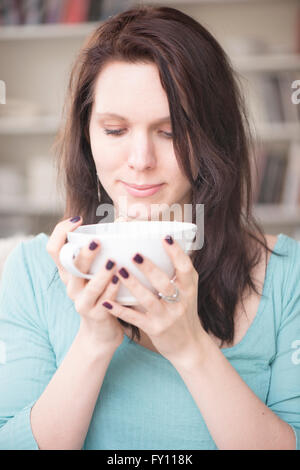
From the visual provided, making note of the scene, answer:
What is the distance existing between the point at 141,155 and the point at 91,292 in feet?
1.07

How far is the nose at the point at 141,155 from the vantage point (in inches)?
36.2

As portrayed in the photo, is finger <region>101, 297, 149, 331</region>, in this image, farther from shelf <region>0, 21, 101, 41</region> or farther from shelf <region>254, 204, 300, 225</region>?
shelf <region>0, 21, 101, 41</region>

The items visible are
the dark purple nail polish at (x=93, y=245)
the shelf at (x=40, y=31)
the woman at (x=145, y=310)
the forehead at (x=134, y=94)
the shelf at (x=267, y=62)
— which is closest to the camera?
the dark purple nail polish at (x=93, y=245)

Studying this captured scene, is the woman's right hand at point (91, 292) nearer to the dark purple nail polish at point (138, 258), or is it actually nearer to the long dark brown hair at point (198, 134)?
the dark purple nail polish at point (138, 258)

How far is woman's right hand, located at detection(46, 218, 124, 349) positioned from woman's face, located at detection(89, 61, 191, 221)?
25 cm

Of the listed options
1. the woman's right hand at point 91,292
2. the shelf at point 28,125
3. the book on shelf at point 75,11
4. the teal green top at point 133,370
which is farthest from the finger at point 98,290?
the book on shelf at point 75,11

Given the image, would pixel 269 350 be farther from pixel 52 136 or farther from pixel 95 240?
pixel 52 136

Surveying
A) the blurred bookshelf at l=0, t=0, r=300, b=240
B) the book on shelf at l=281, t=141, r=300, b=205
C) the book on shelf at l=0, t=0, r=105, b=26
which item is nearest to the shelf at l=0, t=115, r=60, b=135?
the blurred bookshelf at l=0, t=0, r=300, b=240

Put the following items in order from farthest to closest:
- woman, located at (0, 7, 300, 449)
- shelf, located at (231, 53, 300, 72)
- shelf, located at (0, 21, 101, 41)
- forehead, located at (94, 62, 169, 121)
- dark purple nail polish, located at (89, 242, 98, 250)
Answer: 1. shelf, located at (0, 21, 101, 41)
2. shelf, located at (231, 53, 300, 72)
3. forehead, located at (94, 62, 169, 121)
4. woman, located at (0, 7, 300, 449)
5. dark purple nail polish, located at (89, 242, 98, 250)

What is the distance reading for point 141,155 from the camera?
920 millimetres

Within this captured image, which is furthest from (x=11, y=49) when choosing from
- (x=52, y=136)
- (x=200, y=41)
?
(x=200, y=41)

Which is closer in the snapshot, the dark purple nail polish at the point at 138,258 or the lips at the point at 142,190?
the dark purple nail polish at the point at 138,258

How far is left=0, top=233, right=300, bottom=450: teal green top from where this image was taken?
3.02 ft

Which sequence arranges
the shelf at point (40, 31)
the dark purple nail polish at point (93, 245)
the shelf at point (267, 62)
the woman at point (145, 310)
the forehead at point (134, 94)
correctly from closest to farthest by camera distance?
the dark purple nail polish at point (93, 245) → the woman at point (145, 310) → the forehead at point (134, 94) → the shelf at point (267, 62) → the shelf at point (40, 31)
